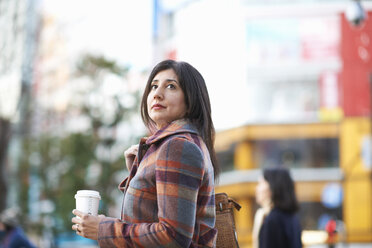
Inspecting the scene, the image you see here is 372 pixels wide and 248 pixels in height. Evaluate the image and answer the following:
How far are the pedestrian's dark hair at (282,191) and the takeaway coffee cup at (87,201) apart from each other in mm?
2844

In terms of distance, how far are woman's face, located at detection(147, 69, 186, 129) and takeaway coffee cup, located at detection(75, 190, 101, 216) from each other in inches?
14.6

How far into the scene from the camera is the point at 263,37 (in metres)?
24.8

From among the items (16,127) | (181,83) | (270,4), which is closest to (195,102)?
(181,83)

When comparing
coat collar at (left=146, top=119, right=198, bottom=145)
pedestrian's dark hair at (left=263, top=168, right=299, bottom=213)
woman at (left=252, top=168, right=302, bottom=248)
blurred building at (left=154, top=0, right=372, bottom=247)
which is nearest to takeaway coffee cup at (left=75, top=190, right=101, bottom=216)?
coat collar at (left=146, top=119, right=198, bottom=145)

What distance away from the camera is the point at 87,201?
2.22m

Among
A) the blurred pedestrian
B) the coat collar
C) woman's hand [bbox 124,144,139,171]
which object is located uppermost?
the coat collar

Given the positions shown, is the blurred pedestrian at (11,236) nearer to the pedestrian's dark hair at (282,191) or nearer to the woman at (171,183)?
the pedestrian's dark hair at (282,191)

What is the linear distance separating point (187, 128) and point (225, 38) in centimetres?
2405

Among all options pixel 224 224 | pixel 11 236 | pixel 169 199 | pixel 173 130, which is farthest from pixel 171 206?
pixel 11 236

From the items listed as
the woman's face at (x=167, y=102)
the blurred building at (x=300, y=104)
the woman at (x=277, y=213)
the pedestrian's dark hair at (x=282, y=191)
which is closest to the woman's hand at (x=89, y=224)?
the woman's face at (x=167, y=102)

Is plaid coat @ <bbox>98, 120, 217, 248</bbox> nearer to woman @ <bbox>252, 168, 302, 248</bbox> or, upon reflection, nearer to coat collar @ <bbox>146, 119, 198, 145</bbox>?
coat collar @ <bbox>146, 119, 198, 145</bbox>

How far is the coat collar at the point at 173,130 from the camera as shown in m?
2.25

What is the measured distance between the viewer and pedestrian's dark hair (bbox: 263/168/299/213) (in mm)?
4891

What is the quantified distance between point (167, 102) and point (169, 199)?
16.6 inches
